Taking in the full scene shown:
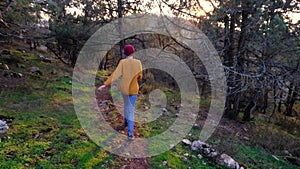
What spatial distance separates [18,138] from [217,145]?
12.4 ft

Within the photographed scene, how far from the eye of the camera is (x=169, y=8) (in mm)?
6508

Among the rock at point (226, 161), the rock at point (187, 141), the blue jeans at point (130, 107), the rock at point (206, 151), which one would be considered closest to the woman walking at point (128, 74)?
the blue jeans at point (130, 107)

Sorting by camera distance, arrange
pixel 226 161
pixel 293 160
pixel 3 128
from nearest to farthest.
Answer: pixel 3 128, pixel 226 161, pixel 293 160

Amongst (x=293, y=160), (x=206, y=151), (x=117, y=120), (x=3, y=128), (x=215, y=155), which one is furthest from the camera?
(x=293, y=160)

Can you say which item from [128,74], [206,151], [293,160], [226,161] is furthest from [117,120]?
[293,160]

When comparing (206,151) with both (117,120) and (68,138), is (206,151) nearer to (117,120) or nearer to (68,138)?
(117,120)

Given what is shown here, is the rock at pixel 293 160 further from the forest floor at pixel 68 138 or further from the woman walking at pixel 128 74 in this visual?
the woman walking at pixel 128 74

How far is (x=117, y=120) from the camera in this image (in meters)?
5.03

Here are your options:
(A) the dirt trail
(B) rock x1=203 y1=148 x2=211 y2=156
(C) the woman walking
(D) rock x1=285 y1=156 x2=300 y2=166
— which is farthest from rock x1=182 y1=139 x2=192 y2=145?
(D) rock x1=285 y1=156 x2=300 y2=166

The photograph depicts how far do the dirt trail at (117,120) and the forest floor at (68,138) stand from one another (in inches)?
0.6

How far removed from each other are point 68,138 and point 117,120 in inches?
52.5

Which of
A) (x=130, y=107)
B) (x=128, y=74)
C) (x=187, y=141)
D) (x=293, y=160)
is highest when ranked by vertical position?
(x=128, y=74)

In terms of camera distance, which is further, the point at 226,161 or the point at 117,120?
the point at 117,120

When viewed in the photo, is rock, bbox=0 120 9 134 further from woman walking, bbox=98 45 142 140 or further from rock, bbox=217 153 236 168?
rock, bbox=217 153 236 168
